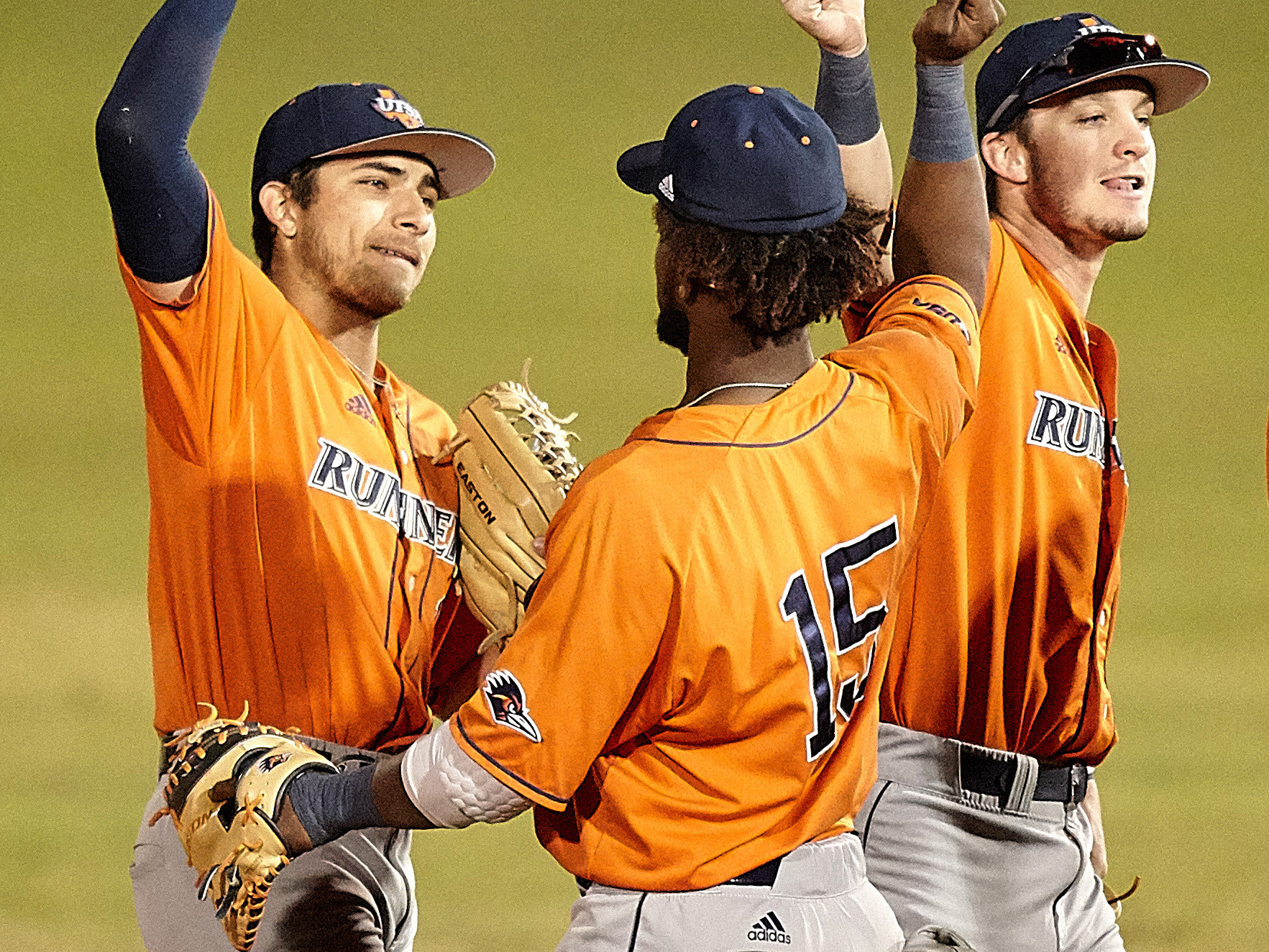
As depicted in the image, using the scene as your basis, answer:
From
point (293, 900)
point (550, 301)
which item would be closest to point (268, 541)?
point (293, 900)

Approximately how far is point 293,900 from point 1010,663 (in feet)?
4.16

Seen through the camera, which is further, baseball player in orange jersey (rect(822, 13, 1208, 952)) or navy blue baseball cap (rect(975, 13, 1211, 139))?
navy blue baseball cap (rect(975, 13, 1211, 139))

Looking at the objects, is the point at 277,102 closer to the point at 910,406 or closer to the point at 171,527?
the point at 171,527

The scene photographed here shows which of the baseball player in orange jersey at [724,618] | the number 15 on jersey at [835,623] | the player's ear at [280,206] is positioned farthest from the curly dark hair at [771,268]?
the player's ear at [280,206]

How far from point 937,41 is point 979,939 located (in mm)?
1489

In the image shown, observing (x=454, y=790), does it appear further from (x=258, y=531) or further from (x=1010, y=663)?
(x=1010, y=663)

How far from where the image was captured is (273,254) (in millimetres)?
3041

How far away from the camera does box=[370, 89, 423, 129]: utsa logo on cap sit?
9.66 ft

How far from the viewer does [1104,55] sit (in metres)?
2.94

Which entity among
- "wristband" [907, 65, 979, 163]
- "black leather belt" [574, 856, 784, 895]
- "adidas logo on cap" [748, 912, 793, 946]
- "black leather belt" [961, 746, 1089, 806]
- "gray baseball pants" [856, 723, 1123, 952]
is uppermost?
"wristband" [907, 65, 979, 163]

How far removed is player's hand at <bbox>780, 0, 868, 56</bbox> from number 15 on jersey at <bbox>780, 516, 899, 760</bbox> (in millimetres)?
851

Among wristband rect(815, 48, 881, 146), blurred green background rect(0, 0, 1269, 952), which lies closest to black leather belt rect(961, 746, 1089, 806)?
wristband rect(815, 48, 881, 146)

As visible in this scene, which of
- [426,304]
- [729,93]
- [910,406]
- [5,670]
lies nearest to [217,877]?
[910,406]

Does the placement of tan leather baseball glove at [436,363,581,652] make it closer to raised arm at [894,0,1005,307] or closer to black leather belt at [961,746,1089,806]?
raised arm at [894,0,1005,307]
